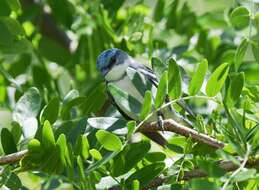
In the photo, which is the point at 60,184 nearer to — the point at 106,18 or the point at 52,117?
the point at 52,117

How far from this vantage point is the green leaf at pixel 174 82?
159 centimetres

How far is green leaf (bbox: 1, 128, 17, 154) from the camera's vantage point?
5.54 ft

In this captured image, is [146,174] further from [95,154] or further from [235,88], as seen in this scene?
[235,88]

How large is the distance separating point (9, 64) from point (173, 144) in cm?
100

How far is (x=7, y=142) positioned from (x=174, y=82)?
1.37ft

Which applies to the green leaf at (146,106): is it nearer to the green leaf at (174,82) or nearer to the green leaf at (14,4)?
the green leaf at (174,82)

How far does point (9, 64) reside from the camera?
8.28ft

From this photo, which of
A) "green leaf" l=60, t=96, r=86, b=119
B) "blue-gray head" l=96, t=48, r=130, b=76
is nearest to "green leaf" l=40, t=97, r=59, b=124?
"green leaf" l=60, t=96, r=86, b=119

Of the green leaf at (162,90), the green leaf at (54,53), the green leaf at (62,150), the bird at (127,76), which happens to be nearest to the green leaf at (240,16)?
the bird at (127,76)

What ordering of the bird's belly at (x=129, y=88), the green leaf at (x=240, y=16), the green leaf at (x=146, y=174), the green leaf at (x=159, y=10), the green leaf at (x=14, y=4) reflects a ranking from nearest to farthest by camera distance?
the green leaf at (x=146, y=174)
the bird's belly at (x=129, y=88)
the green leaf at (x=240, y=16)
the green leaf at (x=14, y=4)
the green leaf at (x=159, y=10)

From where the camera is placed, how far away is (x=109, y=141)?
1496 mm

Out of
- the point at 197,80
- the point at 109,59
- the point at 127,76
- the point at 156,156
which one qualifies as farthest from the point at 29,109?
the point at 109,59

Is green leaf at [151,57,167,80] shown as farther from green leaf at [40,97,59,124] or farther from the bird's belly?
green leaf at [40,97,59,124]

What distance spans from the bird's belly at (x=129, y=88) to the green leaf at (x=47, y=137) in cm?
23
